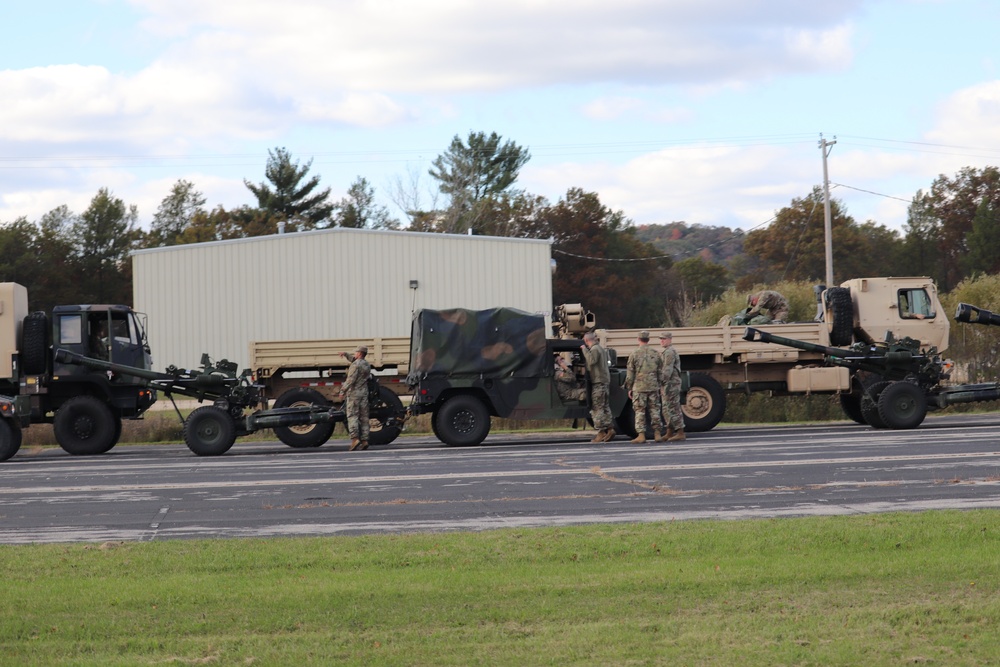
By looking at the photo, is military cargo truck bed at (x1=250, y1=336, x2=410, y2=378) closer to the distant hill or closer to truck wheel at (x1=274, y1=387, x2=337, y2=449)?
truck wheel at (x1=274, y1=387, x2=337, y2=449)

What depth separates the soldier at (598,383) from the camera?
20.2 meters

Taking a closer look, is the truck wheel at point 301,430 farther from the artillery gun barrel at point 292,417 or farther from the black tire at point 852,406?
the black tire at point 852,406

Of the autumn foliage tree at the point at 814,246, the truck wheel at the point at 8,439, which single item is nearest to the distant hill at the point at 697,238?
the autumn foliage tree at the point at 814,246

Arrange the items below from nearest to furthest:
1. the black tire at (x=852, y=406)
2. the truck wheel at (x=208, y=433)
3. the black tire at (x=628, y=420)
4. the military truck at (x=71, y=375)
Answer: the truck wheel at (x=208, y=433) < the black tire at (x=628, y=420) < the military truck at (x=71, y=375) < the black tire at (x=852, y=406)

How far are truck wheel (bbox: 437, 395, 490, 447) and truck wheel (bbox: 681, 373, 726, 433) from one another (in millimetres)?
4110

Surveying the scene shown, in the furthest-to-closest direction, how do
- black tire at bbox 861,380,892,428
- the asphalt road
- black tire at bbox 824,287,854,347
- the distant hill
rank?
the distant hill
black tire at bbox 824,287,854,347
black tire at bbox 861,380,892,428
the asphalt road

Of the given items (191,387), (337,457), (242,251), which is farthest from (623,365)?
(242,251)

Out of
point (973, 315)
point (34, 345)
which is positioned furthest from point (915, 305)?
point (34, 345)

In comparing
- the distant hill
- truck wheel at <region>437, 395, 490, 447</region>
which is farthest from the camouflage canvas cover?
the distant hill

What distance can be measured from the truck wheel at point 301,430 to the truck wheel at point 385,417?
2.40 ft

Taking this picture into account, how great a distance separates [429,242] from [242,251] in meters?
6.13

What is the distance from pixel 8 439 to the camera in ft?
65.9

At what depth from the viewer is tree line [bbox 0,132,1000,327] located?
6003 centimetres

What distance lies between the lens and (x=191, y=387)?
69.9ft
